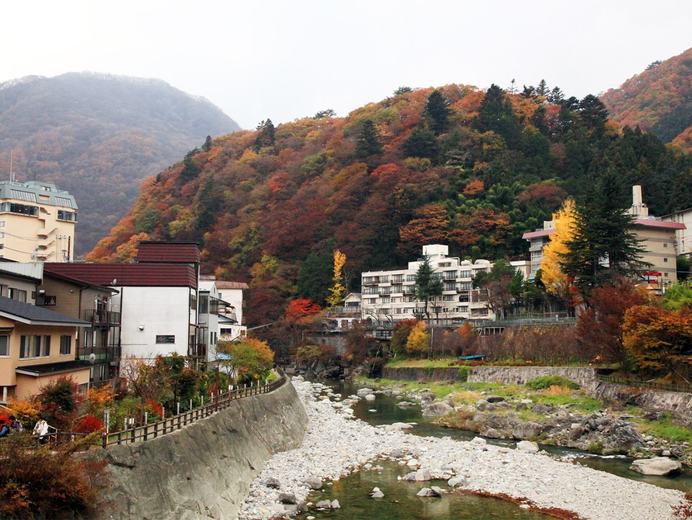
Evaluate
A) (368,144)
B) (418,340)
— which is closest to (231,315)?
(418,340)

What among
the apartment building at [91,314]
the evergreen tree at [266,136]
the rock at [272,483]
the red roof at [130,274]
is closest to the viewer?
the rock at [272,483]

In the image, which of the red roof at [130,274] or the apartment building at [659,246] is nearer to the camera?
the red roof at [130,274]

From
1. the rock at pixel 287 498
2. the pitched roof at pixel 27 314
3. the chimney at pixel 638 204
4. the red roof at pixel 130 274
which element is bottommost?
the rock at pixel 287 498

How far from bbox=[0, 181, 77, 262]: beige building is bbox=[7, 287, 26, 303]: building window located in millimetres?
38935

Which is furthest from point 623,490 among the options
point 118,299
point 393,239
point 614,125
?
point 614,125

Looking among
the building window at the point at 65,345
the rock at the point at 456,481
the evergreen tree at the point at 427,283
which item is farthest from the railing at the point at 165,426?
the evergreen tree at the point at 427,283

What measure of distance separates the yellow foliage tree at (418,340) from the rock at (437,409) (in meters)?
19.7

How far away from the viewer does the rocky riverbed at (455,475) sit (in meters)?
20.6

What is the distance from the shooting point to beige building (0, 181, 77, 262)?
62.7m

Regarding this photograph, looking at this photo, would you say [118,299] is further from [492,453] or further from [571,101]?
[571,101]

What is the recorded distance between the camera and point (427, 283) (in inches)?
2817

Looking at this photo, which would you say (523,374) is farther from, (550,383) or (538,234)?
(538,234)

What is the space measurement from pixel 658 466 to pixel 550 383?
18.2 metres

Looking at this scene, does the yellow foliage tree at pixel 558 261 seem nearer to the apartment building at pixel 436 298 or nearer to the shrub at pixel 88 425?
the apartment building at pixel 436 298
